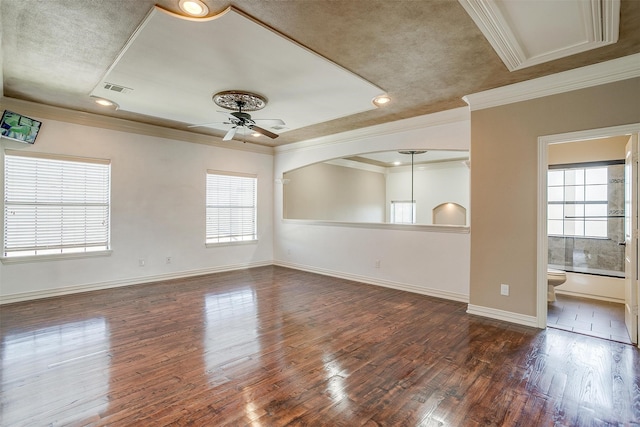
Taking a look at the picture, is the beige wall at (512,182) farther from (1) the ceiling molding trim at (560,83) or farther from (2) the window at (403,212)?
(2) the window at (403,212)

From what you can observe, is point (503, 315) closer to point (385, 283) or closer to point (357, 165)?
point (385, 283)

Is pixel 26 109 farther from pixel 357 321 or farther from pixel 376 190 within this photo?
pixel 376 190

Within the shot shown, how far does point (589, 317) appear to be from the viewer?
3846 millimetres

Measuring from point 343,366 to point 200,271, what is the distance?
4.34m

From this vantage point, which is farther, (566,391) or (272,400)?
(566,391)

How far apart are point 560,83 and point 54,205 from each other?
6.77 meters

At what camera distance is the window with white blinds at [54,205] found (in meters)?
4.33

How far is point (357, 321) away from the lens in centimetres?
370

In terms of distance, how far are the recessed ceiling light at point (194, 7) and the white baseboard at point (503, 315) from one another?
4.22 m

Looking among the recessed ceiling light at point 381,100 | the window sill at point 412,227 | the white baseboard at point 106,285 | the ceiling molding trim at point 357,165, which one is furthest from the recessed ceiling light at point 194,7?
the ceiling molding trim at point 357,165

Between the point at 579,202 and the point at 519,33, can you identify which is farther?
the point at 579,202

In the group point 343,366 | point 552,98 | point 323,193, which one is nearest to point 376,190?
point 323,193

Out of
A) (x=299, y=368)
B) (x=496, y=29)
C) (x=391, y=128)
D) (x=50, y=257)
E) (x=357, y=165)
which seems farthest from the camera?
(x=357, y=165)

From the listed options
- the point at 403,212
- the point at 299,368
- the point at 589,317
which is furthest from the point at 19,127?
the point at 403,212
